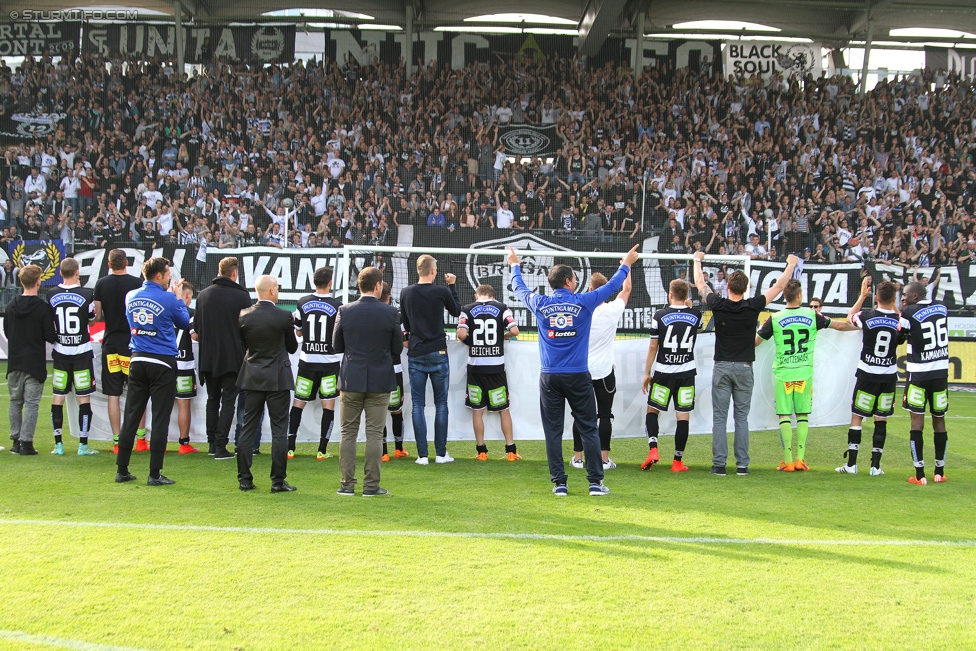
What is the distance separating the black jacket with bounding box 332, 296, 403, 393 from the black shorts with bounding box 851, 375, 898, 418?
16.6ft

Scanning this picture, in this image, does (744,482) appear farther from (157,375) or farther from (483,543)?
(157,375)

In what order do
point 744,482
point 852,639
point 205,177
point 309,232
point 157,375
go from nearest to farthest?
point 852,639 < point 157,375 < point 744,482 < point 309,232 < point 205,177

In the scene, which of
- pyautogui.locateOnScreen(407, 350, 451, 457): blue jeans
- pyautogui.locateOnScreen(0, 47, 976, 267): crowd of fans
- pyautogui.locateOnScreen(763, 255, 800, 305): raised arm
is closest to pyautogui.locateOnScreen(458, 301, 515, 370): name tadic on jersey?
pyautogui.locateOnScreen(407, 350, 451, 457): blue jeans

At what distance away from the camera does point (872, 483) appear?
7859 millimetres

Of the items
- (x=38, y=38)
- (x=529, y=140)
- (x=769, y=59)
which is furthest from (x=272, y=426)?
(x=38, y=38)

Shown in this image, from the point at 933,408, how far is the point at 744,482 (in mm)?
1993

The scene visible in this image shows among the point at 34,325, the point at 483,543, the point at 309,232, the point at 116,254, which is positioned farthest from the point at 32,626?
the point at 309,232

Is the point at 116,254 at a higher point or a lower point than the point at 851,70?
lower

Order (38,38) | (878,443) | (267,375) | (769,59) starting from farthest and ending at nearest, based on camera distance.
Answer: (769,59) → (38,38) → (878,443) → (267,375)

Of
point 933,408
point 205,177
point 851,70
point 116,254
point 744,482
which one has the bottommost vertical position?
point 744,482

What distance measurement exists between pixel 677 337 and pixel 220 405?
5.11 m

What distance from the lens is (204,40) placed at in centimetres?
2745

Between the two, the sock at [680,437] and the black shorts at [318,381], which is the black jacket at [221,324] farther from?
the sock at [680,437]

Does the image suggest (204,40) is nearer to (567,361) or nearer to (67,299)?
(67,299)
